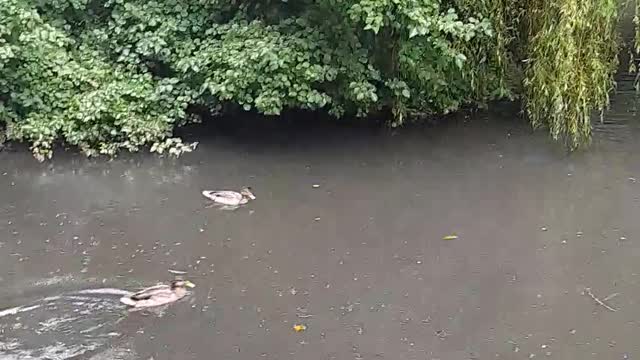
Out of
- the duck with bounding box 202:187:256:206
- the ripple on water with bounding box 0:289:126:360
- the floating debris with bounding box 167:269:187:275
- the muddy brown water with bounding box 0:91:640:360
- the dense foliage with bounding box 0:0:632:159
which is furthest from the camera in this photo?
the dense foliage with bounding box 0:0:632:159

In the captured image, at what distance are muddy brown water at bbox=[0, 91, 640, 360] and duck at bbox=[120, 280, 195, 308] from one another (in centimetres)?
8

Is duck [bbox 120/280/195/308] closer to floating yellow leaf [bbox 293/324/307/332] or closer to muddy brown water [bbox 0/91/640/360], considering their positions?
muddy brown water [bbox 0/91/640/360]

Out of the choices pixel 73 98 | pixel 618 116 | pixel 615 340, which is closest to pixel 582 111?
pixel 618 116

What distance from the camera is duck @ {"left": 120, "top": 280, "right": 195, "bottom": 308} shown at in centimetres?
505

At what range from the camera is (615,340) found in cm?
464

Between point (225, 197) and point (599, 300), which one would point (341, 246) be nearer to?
point (225, 197)

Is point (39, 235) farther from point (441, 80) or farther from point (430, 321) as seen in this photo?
point (441, 80)

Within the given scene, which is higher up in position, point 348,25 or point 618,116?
point 348,25

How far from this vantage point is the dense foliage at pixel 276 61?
23.3ft

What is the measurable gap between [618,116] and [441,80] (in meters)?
1.84

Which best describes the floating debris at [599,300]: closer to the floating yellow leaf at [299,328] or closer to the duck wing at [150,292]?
the floating yellow leaf at [299,328]

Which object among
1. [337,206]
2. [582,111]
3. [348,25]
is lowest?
[337,206]

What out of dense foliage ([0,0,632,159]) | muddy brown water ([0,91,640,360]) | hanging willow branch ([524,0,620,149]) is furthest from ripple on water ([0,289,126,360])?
hanging willow branch ([524,0,620,149])

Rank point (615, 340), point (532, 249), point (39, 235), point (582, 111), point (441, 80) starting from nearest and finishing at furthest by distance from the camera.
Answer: point (615, 340) < point (532, 249) < point (39, 235) < point (582, 111) < point (441, 80)
